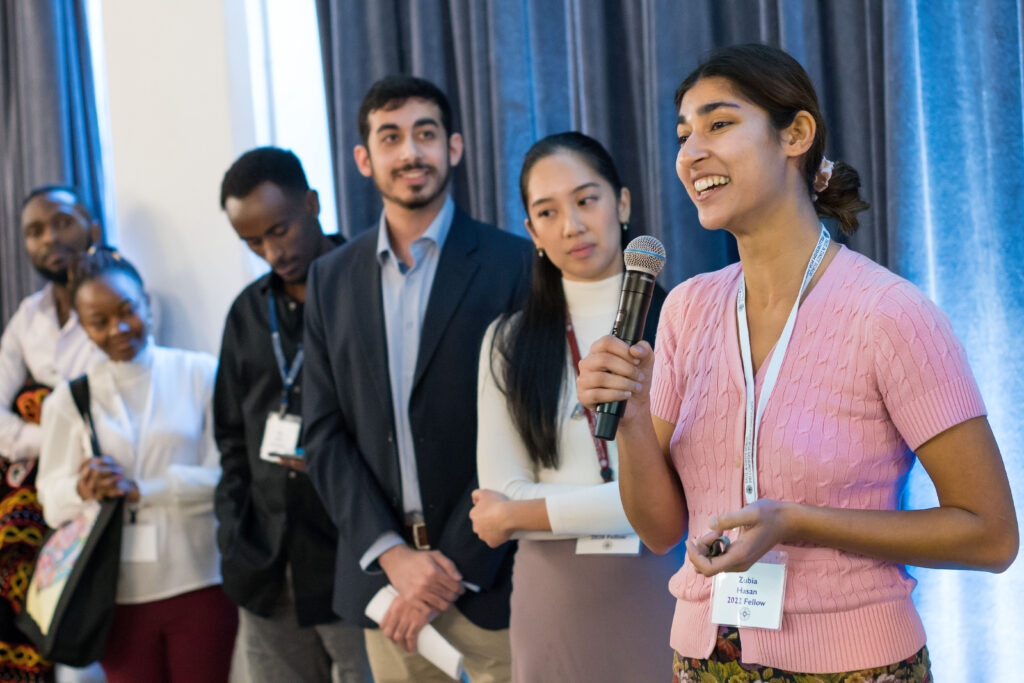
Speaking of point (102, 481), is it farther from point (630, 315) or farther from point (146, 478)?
point (630, 315)

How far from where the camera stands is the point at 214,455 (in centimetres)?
335

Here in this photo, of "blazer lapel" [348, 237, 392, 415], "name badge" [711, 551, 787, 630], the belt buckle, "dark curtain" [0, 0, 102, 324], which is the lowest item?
the belt buckle

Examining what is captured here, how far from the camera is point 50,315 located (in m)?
3.90

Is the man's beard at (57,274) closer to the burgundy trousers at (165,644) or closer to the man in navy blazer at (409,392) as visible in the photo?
the burgundy trousers at (165,644)

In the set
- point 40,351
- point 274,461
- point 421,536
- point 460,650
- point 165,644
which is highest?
point 40,351

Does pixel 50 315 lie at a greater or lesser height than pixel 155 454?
greater

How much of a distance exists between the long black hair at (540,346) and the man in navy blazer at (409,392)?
28cm

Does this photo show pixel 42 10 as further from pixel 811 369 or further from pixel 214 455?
pixel 811 369

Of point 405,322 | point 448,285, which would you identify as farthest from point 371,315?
point 448,285

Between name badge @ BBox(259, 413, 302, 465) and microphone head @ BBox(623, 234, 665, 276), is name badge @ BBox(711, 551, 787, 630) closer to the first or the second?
microphone head @ BBox(623, 234, 665, 276)

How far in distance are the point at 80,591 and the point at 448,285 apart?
1.65m

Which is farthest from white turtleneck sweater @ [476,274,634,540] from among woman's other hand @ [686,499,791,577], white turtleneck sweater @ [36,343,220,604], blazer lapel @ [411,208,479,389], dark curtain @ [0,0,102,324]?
dark curtain @ [0,0,102,324]

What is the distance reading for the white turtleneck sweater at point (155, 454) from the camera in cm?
317

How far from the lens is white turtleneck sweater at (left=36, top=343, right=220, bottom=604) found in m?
3.17
